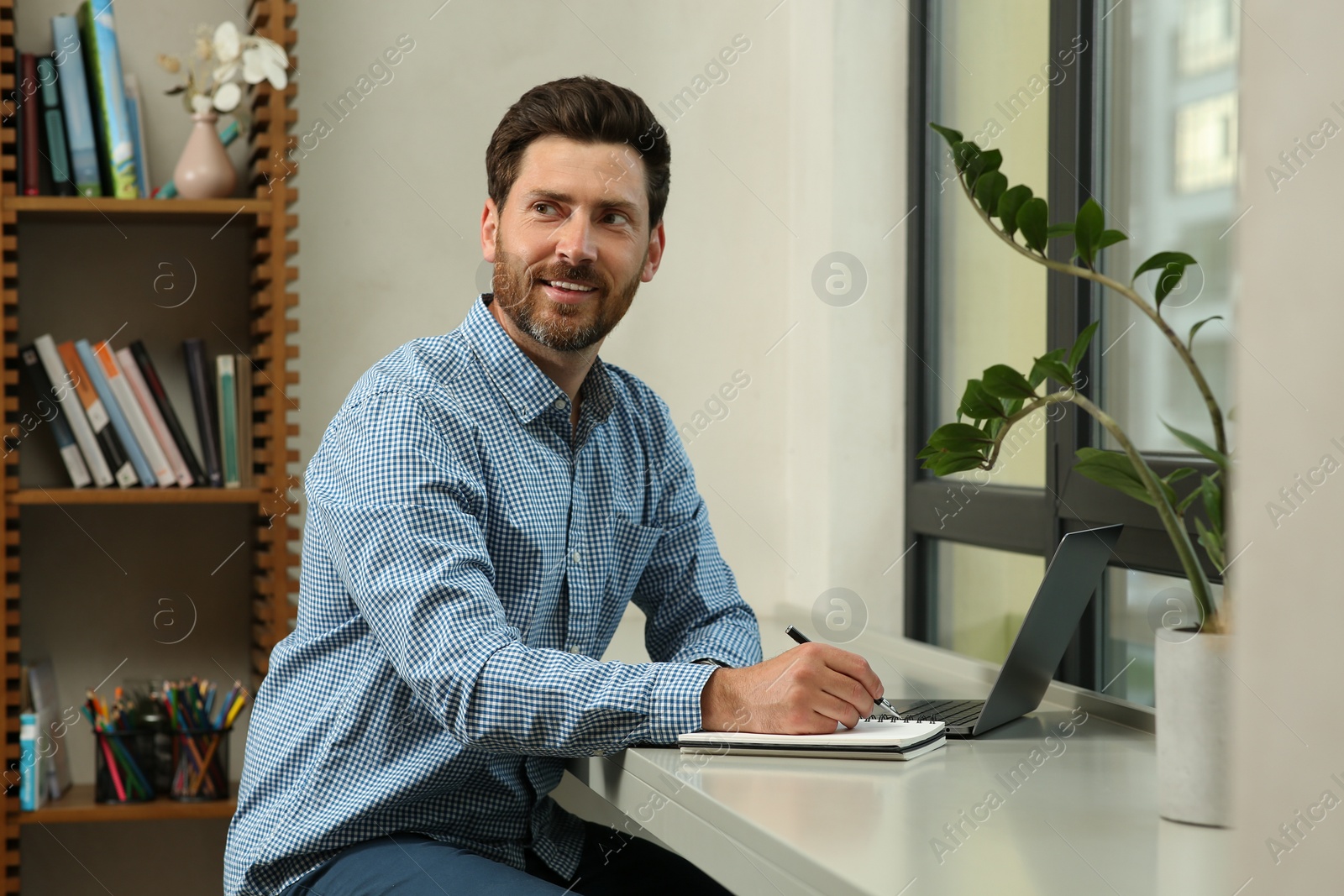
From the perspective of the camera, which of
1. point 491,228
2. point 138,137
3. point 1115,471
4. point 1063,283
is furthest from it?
point 138,137

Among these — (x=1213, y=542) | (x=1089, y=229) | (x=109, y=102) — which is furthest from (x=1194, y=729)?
(x=109, y=102)

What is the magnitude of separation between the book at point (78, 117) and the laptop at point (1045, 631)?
1.62 metres

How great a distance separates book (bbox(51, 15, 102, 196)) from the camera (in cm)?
204

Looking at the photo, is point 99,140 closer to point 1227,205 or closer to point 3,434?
point 3,434

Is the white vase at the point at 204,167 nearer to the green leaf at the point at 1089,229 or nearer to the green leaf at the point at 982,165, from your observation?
the green leaf at the point at 982,165

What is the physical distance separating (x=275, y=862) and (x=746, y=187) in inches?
67.6

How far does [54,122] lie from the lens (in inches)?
80.4

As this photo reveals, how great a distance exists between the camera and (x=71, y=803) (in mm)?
2051

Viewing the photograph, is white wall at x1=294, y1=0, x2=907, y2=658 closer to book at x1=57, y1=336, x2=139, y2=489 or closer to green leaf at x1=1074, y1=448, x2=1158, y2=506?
book at x1=57, y1=336, x2=139, y2=489

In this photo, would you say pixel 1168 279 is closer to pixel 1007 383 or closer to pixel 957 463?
pixel 1007 383

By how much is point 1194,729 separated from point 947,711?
0.48m

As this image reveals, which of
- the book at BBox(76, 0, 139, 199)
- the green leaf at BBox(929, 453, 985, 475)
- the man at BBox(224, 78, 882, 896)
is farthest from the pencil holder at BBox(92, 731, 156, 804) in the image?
the green leaf at BBox(929, 453, 985, 475)

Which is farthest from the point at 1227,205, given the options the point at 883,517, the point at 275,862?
the point at 275,862


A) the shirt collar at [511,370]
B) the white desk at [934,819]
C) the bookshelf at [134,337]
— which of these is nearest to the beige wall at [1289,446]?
the white desk at [934,819]
